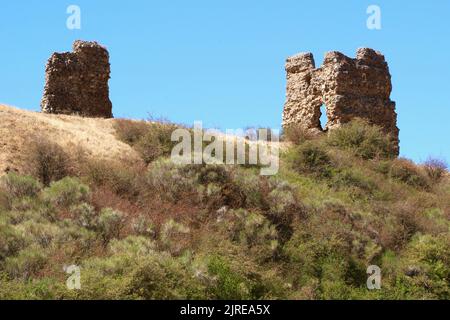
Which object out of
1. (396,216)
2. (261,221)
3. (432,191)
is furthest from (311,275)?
(432,191)

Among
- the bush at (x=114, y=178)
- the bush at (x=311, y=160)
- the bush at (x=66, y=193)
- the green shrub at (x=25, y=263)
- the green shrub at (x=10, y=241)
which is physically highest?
the bush at (x=311, y=160)

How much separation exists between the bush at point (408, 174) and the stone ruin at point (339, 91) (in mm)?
2949

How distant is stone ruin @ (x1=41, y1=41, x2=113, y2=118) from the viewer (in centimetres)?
2692

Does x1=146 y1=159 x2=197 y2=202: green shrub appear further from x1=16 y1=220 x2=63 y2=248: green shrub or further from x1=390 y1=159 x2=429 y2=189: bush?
x1=390 y1=159 x2=429 y2=189: bush

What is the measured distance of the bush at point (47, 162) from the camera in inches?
749

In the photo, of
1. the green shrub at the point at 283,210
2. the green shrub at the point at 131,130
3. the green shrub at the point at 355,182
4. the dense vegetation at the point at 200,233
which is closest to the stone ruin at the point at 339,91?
the green shrub at the point at 355,182

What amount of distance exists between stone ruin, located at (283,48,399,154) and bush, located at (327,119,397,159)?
3.30 ft

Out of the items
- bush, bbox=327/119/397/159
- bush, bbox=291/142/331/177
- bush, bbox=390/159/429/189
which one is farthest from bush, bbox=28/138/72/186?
bush, bbox=390/159/429/189

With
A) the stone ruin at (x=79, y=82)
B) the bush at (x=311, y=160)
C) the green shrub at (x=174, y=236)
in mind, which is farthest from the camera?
the stone ruin at (x=79, y=82)

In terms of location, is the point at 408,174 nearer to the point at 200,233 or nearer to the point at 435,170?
the point at 435,170

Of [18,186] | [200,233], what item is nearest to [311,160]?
[200,233]

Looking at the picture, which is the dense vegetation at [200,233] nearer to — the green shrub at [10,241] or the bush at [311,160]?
the green shrub at [10,241]

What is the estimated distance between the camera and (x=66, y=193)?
17594 mm

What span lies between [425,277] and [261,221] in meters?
4.32
